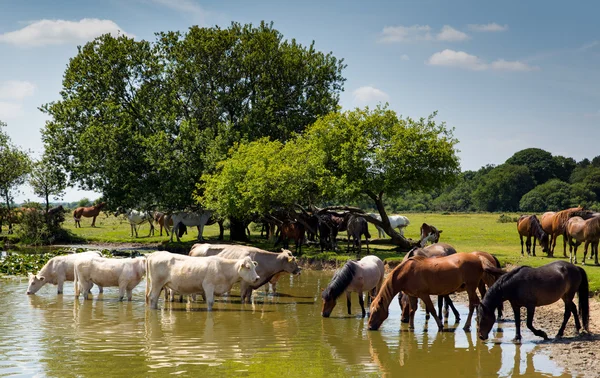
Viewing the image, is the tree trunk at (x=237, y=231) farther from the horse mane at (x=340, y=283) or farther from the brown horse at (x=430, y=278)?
the brown horse at (x=430, y=278)

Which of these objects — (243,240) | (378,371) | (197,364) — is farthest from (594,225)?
(243,240)

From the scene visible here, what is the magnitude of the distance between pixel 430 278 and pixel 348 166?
16.2 m

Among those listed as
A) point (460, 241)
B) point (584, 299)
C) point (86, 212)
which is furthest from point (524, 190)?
point (584, 299)

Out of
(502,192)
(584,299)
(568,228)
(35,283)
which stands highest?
(502,192)

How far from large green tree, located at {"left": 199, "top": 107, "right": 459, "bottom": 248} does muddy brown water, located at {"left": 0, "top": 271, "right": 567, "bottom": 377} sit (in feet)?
40.0

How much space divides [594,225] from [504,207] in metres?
65.0

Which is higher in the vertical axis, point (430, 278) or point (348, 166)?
point (348, 166)

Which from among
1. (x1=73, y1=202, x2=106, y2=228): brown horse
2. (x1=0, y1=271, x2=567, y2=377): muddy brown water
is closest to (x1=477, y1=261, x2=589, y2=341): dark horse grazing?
(x1=0, y1=271, x2=567, y2=377): muddy brown water

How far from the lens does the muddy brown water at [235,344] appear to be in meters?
10.6

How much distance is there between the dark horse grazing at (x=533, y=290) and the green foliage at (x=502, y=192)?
243 feet

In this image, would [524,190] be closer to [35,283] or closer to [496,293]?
[35,283]

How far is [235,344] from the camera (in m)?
12.5

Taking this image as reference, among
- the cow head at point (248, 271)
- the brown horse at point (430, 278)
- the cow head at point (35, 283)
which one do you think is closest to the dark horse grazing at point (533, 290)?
the brown horse at point (430, 278)

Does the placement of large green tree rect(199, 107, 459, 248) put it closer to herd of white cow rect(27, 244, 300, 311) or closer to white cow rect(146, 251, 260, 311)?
herd of white cow rect(27, 244, 300, 311)
